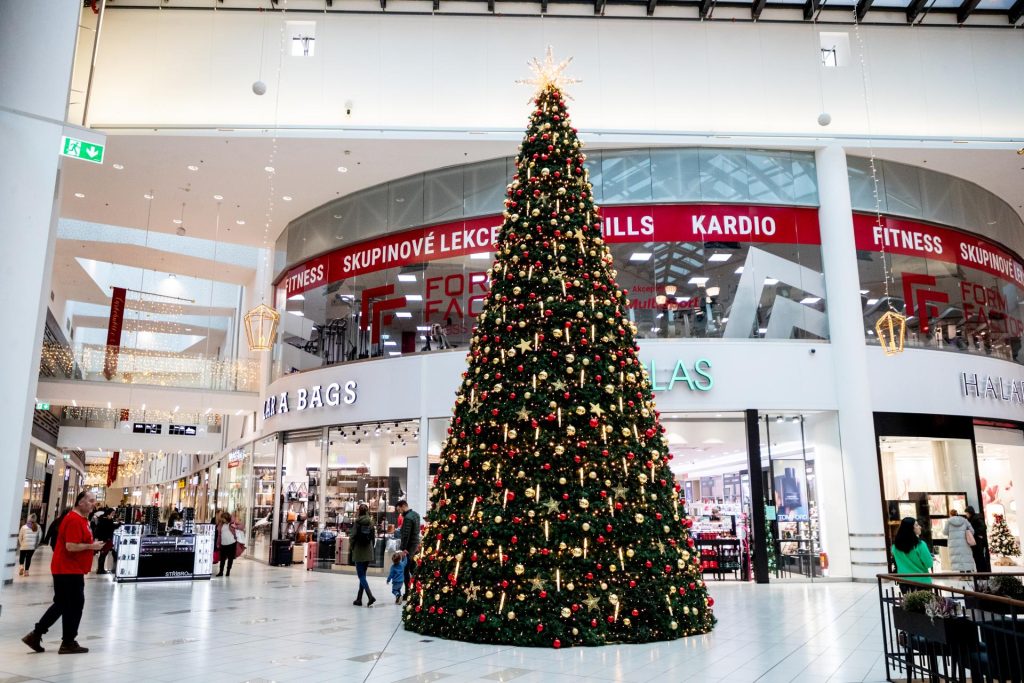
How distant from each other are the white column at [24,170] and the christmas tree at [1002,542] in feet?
54.9

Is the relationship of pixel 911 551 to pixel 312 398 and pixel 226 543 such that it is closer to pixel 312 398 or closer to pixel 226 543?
pixel 312 398

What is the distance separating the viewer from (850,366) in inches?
534

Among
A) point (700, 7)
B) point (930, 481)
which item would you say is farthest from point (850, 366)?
point (700, 7)

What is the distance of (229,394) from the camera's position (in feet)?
65.0

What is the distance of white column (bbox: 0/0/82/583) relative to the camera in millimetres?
5188

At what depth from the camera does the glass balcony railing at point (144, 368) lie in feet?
62.5

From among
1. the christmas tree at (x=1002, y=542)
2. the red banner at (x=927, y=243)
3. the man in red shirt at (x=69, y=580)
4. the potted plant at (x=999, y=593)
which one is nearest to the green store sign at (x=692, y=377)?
the red banner at (x=927, y=243)

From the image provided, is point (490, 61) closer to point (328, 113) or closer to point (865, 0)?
point (328, 113)

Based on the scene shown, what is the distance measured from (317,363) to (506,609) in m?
10.7

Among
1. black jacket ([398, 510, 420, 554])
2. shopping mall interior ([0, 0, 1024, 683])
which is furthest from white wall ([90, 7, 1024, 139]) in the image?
black jacket ([398, 510, 420, 554])

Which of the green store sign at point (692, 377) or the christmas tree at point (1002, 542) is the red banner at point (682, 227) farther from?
the christmas tree at point (1002, 542)

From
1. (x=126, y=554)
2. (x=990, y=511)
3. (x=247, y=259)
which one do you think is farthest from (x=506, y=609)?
(x=247, y=259)

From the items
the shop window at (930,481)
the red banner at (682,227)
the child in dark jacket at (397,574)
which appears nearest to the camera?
the child in dark jacket at (397,574)

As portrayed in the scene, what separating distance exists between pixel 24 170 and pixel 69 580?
149 inches
